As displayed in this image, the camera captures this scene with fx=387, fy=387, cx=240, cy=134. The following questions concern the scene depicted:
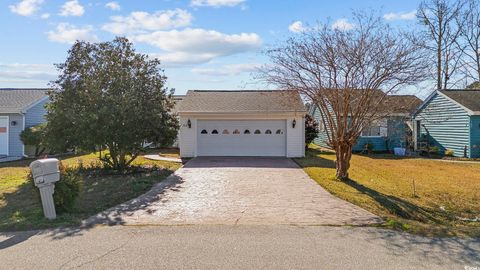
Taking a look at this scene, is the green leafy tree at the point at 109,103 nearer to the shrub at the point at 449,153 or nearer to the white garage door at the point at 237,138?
the white garage door at the point at 237,138

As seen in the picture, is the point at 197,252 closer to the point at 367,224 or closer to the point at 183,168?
the point at 367,224

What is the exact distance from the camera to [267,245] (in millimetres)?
5234

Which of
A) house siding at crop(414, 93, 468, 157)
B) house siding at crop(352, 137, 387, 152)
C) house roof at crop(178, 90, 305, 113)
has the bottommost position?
house siding at crop(352, 137, 387, 152)

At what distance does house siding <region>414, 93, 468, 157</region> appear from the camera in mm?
19366

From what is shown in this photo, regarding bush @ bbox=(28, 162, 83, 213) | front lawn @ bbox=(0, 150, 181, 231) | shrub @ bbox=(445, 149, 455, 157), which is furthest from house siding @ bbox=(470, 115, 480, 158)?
bush @ bbox=(28, 162, 83, 213)

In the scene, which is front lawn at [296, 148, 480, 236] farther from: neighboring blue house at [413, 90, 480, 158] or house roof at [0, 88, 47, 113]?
house roof at [0, 88, 47, 113]

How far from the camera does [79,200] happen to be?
8.49m

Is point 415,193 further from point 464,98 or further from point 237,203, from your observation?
point 464,98

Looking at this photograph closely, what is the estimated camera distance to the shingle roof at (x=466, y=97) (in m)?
19.2

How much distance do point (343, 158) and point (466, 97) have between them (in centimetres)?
1334

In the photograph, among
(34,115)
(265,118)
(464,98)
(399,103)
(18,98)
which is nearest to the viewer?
(399,103)

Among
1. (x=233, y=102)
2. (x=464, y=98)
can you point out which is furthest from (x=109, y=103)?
(x=464, y=98)

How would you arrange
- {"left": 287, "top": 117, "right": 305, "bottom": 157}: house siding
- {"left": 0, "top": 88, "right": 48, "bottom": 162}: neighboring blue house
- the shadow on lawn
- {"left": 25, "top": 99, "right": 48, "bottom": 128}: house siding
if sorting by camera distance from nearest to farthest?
the shadow on lawn
{"left": 287, "top": 117, "right": 305, "bottom": 157}: house siding
{"left": 0, "top": 88, "right": 48, "bottom": 162}: neighboring blue house
{"left": 25, "top": 99, "right": 48, "bottom": 128}: house siding

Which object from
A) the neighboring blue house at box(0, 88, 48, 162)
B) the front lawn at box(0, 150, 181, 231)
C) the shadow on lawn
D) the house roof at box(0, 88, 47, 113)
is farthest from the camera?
the house roof at box(0, 88, 47, 113)
